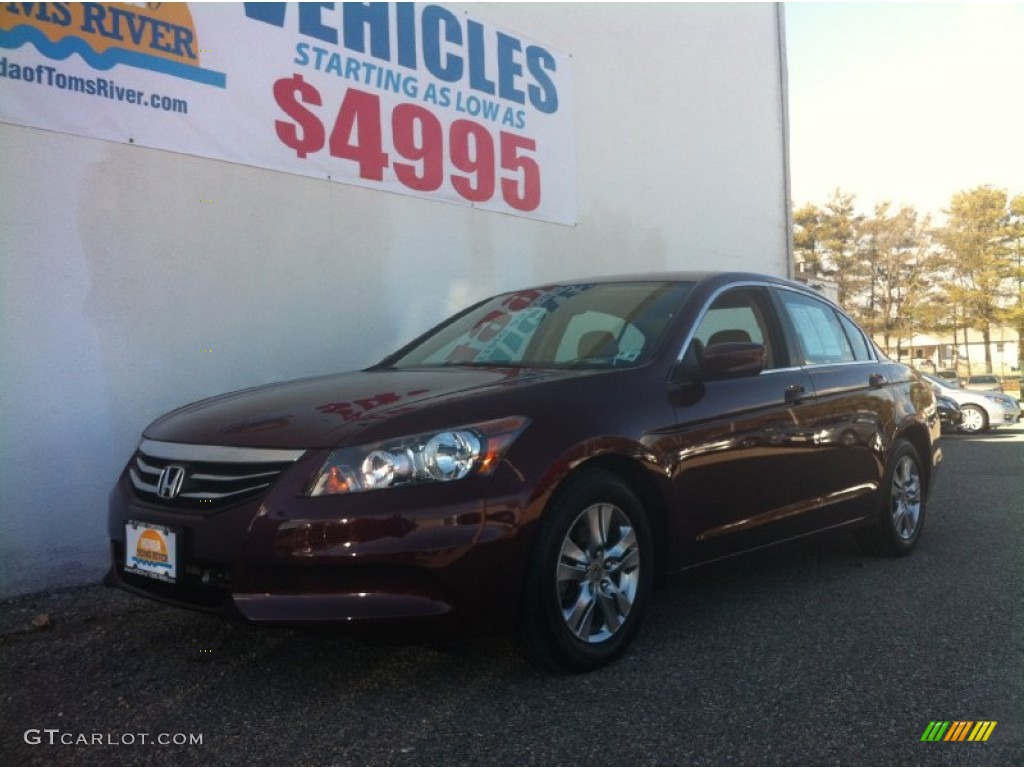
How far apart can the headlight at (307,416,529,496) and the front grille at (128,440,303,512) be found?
0.16 m

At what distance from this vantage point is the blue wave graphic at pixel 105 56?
15.7ft

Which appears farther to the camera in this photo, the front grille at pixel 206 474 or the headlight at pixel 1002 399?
the headlight at pixel 1002 399

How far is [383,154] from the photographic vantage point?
21.7 ft

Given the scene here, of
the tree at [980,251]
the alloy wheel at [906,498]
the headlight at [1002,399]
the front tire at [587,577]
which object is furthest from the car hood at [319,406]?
the tree at [980,251]

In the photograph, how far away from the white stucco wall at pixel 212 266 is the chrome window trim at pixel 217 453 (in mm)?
1726

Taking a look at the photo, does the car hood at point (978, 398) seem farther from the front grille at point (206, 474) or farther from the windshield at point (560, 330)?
the front grille at point (206, 474)

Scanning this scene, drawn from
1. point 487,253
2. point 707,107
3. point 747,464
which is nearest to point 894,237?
point 707,107

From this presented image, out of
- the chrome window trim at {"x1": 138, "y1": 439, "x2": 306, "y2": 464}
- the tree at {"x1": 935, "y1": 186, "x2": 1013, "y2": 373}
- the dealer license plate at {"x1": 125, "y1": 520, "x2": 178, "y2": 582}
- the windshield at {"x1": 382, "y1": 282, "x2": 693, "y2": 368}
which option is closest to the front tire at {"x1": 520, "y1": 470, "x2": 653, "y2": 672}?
the windshield at {"x1": 382, "y1": 282, "x2": 693, "y2": 368}

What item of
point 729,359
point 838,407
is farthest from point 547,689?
point 838,407

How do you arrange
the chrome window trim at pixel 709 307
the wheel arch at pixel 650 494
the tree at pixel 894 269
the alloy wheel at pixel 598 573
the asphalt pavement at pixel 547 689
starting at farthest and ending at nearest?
the tree at pixel 894 269, the chrome window trim at pixel 709 307, the wheel arch at pixel 650 494, the alloy wheel at pixel 598 573, the asphalt pavement at pixel 547 689

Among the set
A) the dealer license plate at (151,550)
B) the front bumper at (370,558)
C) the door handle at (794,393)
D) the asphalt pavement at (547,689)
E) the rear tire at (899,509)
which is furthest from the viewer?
the rear tire at (899,509)

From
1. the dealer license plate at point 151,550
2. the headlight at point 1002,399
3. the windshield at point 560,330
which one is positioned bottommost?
the headlight at point 1002,399

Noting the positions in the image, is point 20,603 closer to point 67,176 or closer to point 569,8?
point 67,176

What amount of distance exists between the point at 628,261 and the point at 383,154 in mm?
3056
